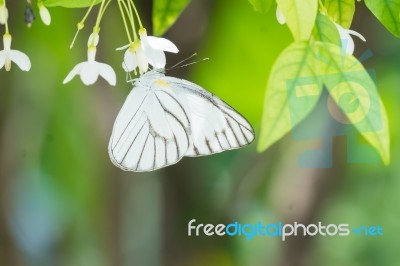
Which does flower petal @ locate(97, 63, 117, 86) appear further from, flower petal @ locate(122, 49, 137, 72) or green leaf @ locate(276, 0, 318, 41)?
green leaf @ locate(276, 0, 318, 41)

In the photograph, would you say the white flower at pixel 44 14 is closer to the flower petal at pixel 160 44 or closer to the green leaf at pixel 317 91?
the flower petal at pixel 160 44

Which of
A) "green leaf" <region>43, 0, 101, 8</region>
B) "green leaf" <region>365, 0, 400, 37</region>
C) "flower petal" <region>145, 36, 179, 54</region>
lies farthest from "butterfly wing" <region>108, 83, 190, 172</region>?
"green leaf" <region>365, 0, 400, 37</region>

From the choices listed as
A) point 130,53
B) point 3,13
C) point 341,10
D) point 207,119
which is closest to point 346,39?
point 341,10

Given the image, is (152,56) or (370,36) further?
(370,36)

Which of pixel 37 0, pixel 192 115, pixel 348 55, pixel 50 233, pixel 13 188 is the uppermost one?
pixel 37 0

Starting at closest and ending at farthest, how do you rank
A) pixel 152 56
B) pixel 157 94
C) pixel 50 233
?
pixel 152 56 < pixel 157 94 < pixel 50 233

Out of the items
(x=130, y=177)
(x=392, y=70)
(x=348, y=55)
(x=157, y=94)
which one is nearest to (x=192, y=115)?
(x=157, y=94)

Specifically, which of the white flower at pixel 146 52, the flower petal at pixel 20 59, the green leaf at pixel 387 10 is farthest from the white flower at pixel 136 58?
the green leaf at pixel 387 10

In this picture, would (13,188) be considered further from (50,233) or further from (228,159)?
(228,159)
